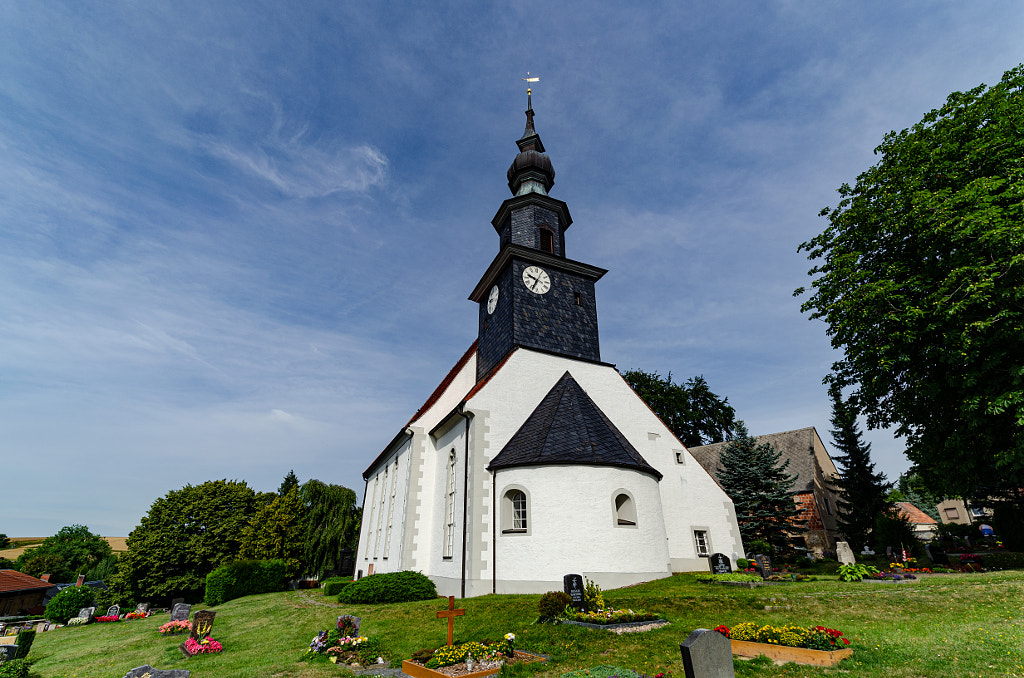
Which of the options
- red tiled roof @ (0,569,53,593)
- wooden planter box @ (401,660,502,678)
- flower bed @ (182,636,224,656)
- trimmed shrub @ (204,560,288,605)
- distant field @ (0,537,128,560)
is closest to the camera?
wooden planter box @ (401,660,502,678)

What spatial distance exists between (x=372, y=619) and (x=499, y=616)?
4.55m

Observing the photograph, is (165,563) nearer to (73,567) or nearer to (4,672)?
(4,672)

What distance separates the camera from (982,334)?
1267cm

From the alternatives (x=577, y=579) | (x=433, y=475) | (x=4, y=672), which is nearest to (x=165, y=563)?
(x=433, y=475)

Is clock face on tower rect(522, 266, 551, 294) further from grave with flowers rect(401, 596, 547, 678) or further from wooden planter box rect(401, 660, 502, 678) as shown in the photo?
wooden planter box rect(401, 660, 502, 678)

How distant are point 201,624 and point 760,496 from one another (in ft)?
87.5

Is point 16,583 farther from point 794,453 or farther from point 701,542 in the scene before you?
point 794,453

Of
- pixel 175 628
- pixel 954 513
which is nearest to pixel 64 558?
pixel 175 628

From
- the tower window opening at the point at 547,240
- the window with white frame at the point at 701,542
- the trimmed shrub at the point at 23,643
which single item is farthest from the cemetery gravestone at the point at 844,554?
the trimmed shrub at the point at 23,643

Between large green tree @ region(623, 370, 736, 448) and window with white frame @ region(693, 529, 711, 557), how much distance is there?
21.4 metres

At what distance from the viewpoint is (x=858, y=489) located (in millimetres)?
30281

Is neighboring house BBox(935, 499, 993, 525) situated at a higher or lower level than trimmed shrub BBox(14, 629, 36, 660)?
higher

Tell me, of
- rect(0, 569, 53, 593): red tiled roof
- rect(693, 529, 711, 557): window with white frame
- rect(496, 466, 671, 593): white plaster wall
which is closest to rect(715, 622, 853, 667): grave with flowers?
rect(496, 466, 671, 593): white plaster wall

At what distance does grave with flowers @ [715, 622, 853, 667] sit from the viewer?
7.18 metres
